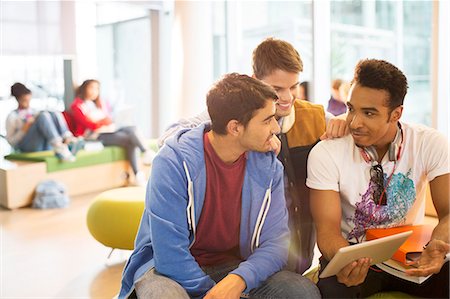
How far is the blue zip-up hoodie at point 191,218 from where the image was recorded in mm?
1795

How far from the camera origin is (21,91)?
5.08 meters

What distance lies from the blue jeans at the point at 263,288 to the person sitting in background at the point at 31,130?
11.9 ft

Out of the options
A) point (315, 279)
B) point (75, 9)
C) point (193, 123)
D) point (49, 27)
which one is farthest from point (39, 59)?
point (315, 279)

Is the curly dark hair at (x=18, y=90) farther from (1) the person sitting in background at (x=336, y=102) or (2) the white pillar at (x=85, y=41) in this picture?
(1) the person sitting in background at (x=336, y=102)

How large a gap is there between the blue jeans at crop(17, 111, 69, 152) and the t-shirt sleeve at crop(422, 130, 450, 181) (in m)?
4.01

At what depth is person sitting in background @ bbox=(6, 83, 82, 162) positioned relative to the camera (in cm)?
509

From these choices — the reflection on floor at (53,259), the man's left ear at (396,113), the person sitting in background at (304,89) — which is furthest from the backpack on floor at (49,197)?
the man's left ear at (396,113)

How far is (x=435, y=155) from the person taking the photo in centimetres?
201

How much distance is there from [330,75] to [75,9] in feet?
9.99

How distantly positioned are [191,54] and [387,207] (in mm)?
4800

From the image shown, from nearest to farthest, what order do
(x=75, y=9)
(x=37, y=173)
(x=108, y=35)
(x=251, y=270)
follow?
(x=251, y=270) < (x=37, y=173) < (x=75, y=9) < (x=108, y=35)

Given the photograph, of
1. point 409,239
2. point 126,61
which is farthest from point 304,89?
point 409,239

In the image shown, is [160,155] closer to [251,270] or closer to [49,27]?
[251,270]

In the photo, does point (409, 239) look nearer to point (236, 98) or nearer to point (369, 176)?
point (369, 176)
